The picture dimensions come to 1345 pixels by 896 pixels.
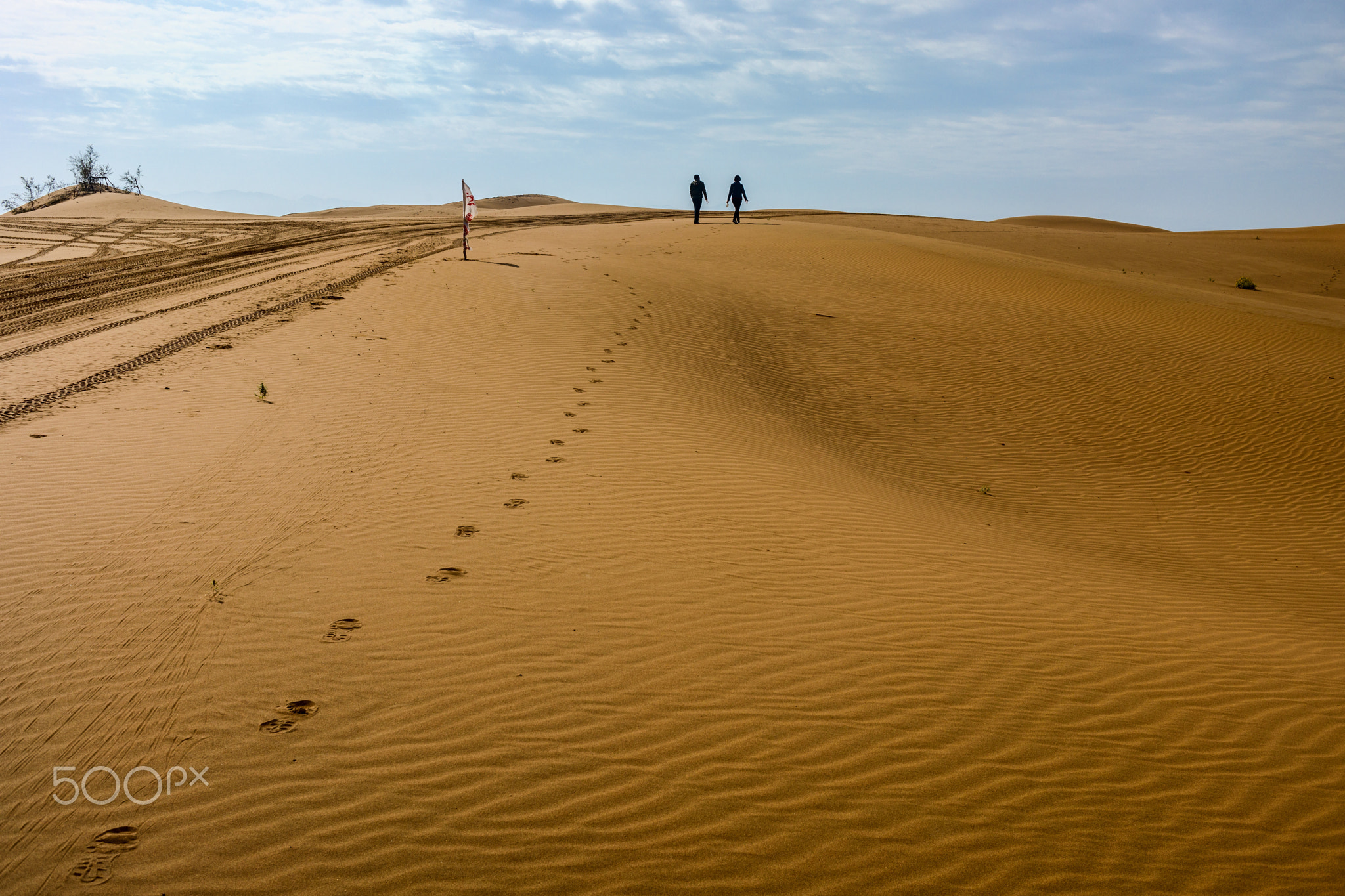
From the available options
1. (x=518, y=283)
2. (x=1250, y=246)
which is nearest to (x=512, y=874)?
(x=518, y=283)

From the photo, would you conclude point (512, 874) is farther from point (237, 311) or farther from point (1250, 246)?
point (1250, 246)

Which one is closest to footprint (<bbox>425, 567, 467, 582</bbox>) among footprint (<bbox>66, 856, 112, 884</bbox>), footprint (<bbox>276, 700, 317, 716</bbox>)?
footprint (<bbox>276, 700, 317, 716</bbox>)

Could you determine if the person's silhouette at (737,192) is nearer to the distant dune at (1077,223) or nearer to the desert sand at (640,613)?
the desert sand at (640,613)

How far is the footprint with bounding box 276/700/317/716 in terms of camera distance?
3.70m

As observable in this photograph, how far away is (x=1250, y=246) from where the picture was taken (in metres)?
33.2

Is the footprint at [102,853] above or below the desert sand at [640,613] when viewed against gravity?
below

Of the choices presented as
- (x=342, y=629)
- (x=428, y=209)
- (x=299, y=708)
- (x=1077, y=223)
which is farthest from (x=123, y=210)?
(x=1077, y=223)

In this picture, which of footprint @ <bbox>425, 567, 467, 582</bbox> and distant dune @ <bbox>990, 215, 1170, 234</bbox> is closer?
footprint @ <bbox>425, 567, 467, 582</bbox>

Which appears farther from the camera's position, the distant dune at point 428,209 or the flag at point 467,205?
the distant dune at point 428,209

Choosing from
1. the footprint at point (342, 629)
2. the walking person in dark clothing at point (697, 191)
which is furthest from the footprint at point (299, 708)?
the walking person in dark clothing at point (697, 191)

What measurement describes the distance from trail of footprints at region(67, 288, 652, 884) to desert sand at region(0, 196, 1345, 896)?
0.07 feet

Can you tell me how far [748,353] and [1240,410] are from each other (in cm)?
797

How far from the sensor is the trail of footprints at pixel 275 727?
2824 millimetres

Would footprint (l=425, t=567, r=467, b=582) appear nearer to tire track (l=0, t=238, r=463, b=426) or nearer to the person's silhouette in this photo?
tire track (l=0, t=238, r=463, b=426)
